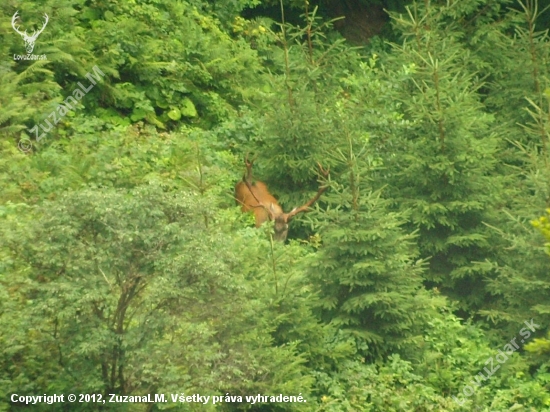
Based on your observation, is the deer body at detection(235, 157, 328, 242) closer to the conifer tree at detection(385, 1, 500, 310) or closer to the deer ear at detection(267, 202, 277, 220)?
the deer ear at detection(267, 202, 277, 220)

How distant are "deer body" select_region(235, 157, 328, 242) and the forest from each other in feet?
0.14

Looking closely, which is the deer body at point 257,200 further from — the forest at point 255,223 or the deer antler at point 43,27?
the deer antler at point 43,27

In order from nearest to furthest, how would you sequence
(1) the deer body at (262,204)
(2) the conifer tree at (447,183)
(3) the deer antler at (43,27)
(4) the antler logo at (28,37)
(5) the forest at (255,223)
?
1. (5) the forest at (255,223)
2. (2) the conifer tree at (447,183)
3. (1) the deer body at (262,204)
4. (4) the antler logo at (28,37)
5. (3) the deer antler at (43,27)

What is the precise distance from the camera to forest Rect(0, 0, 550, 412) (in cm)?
735

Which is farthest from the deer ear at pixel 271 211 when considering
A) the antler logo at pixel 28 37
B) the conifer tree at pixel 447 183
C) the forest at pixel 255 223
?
the antler logo at pixel 28 37

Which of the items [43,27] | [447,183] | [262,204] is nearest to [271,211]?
[262,204]

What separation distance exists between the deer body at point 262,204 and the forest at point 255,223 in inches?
1.7

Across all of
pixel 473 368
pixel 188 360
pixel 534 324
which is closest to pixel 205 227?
pixel 188 360

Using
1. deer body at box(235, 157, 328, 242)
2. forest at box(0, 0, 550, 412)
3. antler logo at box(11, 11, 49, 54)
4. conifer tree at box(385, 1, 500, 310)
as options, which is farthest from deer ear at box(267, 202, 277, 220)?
antler logo at box(11, 11, 49, 54)

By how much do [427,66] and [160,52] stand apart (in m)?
5.03

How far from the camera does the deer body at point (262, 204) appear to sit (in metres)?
12.3

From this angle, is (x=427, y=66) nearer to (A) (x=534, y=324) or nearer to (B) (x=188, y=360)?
(A) (x=534, y=324)

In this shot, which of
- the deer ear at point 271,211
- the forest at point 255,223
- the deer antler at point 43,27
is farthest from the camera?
the deer antler at point 43,27

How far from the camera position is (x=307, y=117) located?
13.2 metres
